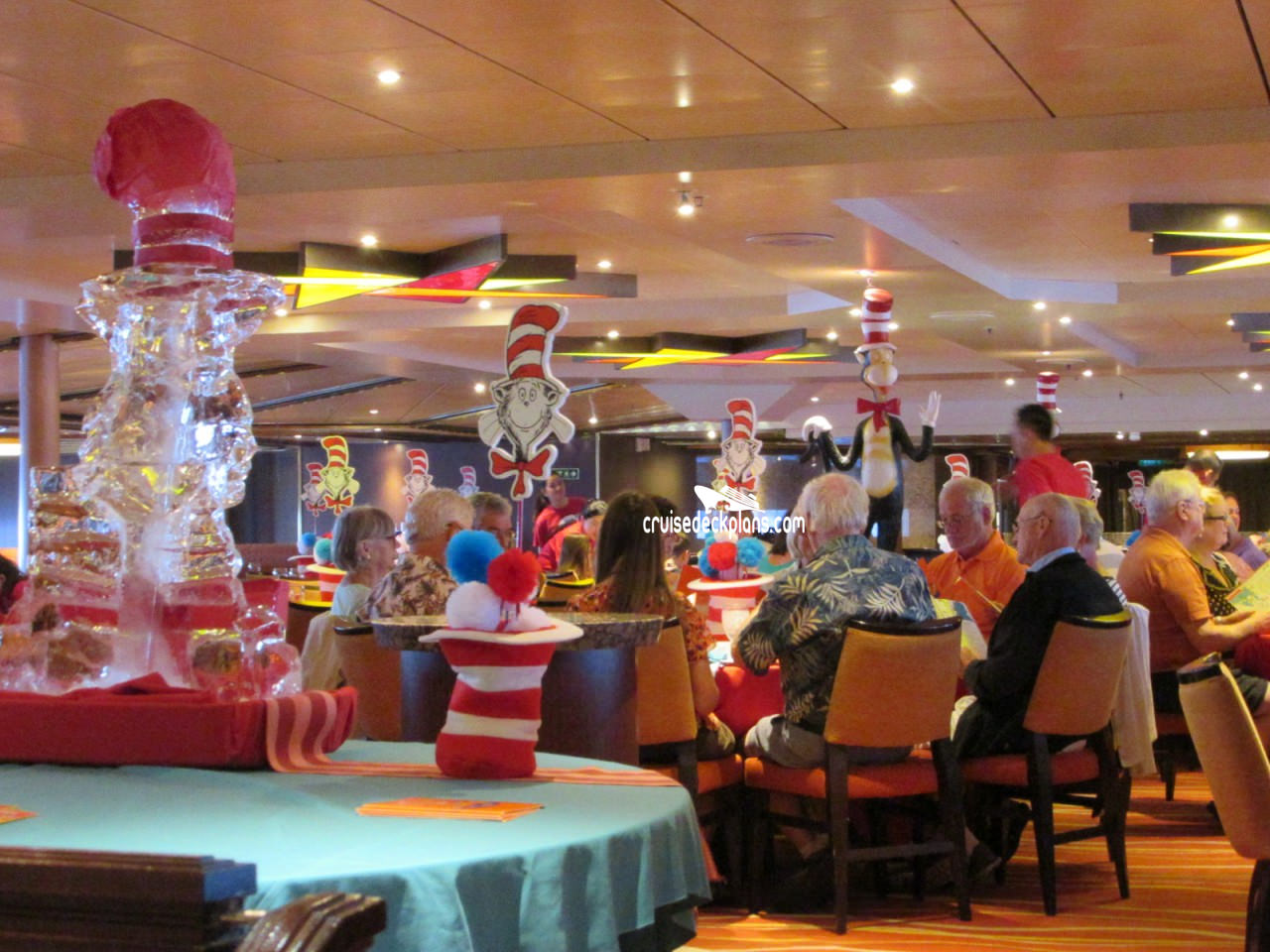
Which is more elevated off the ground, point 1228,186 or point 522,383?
point 1228,186

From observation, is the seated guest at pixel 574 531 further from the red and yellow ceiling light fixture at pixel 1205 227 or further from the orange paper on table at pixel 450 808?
the orange paper on table at pixel 450 808

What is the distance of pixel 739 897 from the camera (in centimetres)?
486

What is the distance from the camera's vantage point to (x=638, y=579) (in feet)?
15.0

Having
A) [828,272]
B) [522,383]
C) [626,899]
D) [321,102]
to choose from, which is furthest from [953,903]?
[828,272]

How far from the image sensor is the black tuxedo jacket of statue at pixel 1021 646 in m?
4.74

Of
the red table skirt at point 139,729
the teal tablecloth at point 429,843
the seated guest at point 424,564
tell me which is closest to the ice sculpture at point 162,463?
the red table skirt at point 139,729

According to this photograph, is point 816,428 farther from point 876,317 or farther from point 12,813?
point 12,813

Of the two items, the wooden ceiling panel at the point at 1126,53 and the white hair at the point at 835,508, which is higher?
the wooden ceiling panel at the point at 1126,53

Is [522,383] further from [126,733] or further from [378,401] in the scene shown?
[378,401]

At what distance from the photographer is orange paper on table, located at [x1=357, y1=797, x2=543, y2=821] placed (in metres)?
2.10

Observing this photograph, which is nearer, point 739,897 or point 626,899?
point 626,899

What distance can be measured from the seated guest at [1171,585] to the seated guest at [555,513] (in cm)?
719

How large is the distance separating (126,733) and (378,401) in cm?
1916

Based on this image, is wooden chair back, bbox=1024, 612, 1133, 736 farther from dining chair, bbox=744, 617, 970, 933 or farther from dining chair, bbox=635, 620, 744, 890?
dining chair, bbox=635, 620, 744, 890
